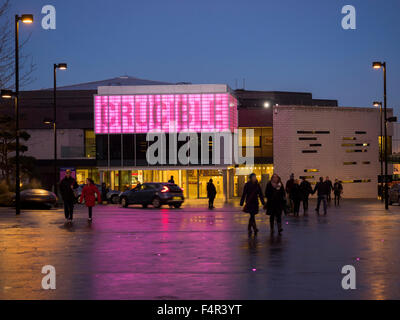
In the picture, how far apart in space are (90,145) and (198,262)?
6050 centimetres

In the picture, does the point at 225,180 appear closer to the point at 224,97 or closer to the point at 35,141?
the point at 224,97

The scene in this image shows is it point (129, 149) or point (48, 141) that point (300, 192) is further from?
point (48, 141)

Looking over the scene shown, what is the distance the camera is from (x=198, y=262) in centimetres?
1379

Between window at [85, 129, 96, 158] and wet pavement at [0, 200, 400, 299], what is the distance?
47.6 m

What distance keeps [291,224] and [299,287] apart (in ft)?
49.7

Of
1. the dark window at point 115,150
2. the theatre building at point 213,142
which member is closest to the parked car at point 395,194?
the theatre building at point 213,142

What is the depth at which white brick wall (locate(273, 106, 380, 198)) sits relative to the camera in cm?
6141

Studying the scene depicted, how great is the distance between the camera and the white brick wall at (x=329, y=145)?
6141 centimetres

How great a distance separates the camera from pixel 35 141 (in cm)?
7450

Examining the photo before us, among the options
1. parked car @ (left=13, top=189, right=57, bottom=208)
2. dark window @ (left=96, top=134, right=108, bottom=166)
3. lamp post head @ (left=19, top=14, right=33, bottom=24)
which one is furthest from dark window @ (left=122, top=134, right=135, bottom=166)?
lamp post head @ (left=19, top=14, right=33, bottom=24)

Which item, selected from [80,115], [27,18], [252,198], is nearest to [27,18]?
[27,18]

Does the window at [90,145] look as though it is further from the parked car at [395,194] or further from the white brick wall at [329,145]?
the parked car at [395,194]
